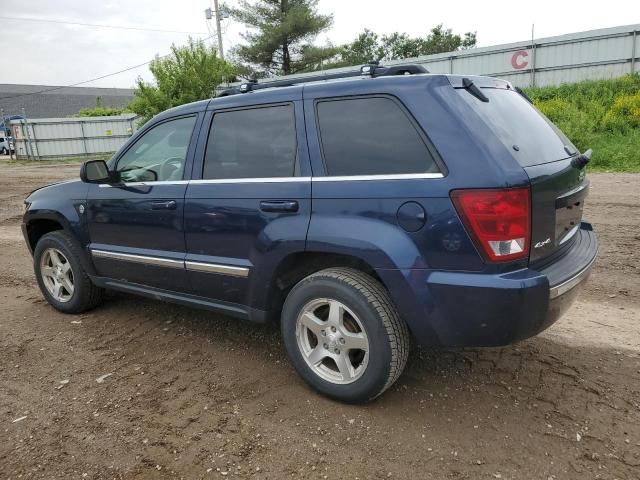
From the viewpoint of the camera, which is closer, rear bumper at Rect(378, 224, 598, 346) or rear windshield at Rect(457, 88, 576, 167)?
rear bumper at Rect(378, 224, 598, 346)

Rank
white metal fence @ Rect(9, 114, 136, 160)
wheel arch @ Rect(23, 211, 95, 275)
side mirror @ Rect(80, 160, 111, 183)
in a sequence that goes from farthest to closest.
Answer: white metal fence @ Rect(9, 114, 136, 160)
wheel arch @ Rect(23, 211, 95, 275)
side mirror @ Rect(80, 160, 111, 183)

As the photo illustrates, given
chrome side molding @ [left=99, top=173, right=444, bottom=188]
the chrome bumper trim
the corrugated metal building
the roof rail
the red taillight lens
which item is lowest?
the chrome bumper trim

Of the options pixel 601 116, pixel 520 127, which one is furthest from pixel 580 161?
pixel 601 116

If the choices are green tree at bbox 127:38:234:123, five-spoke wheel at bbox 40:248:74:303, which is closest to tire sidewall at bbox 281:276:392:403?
five-spoke wheel at bbox 40:248:74:303

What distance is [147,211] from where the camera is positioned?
12.8 feet

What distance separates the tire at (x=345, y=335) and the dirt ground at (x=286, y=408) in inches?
6.9

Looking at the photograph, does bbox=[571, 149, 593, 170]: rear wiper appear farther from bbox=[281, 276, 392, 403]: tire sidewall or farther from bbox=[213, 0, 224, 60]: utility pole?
bbox=[213, 0, 224, 60]: utility pole

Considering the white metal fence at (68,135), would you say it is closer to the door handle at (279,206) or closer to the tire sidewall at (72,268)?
the tire sidewall at (72,268)

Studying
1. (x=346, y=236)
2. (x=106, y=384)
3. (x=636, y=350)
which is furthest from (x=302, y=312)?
(x=636, y=350)

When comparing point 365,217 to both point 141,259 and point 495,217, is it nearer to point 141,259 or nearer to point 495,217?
point 495,217

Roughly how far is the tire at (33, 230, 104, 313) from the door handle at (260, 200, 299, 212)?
2.19 meters

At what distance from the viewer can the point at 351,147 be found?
3.00 metres

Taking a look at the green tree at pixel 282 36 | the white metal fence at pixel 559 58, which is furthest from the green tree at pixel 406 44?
the white metal fence at pixel 559 58

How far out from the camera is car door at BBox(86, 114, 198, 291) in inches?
149
